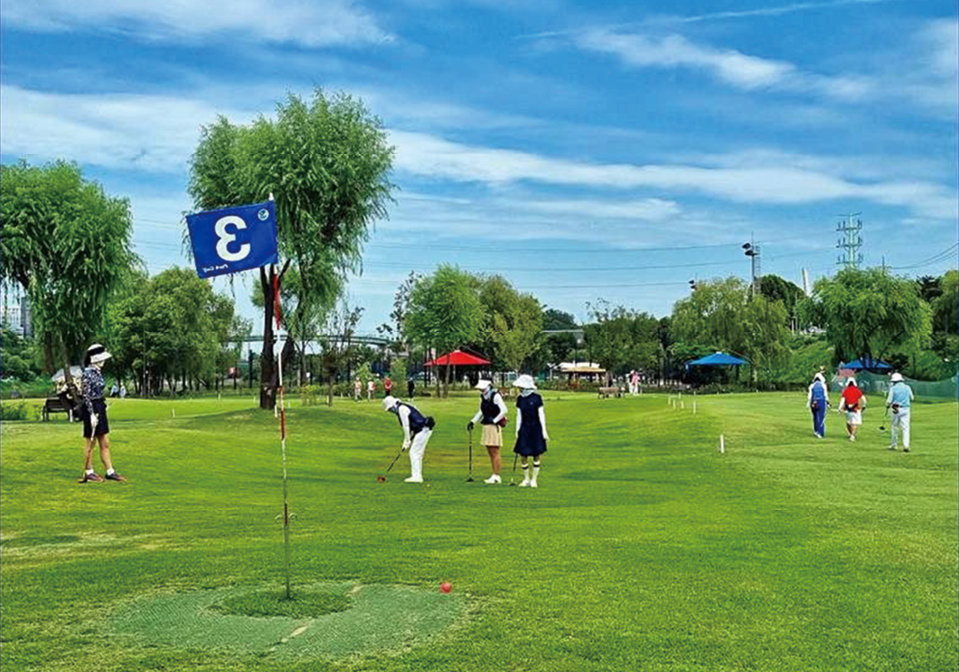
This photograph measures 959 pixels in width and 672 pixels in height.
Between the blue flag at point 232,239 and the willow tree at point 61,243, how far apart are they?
1072 inches

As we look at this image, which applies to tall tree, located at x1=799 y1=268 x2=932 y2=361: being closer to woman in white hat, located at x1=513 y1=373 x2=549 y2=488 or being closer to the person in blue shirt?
the person in blue shirt

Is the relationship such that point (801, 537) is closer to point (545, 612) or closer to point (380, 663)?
point (545, 612)

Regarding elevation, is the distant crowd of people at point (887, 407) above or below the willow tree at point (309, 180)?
below

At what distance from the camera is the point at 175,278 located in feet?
273

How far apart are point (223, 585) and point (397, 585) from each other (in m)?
1.66

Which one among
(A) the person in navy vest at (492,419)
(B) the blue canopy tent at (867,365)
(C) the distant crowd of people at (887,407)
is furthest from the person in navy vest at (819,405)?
(B) the blue canopy tent at (867,365)

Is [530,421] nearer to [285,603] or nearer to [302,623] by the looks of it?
[285,603]

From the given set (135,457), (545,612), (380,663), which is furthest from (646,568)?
(135,457)

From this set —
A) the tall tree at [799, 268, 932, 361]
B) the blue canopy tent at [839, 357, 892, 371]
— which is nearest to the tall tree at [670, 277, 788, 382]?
the tall tree at [799, 268, 932, 361]

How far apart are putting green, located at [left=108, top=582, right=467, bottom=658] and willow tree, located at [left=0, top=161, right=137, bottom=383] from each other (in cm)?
2854

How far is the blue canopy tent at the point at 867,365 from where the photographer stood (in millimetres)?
76938

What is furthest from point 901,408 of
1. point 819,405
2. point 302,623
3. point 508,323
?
point 508,323

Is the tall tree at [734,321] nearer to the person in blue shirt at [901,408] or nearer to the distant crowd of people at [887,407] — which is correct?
the distant crowd of people at [887,407]

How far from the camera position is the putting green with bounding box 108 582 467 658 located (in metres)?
7.86
